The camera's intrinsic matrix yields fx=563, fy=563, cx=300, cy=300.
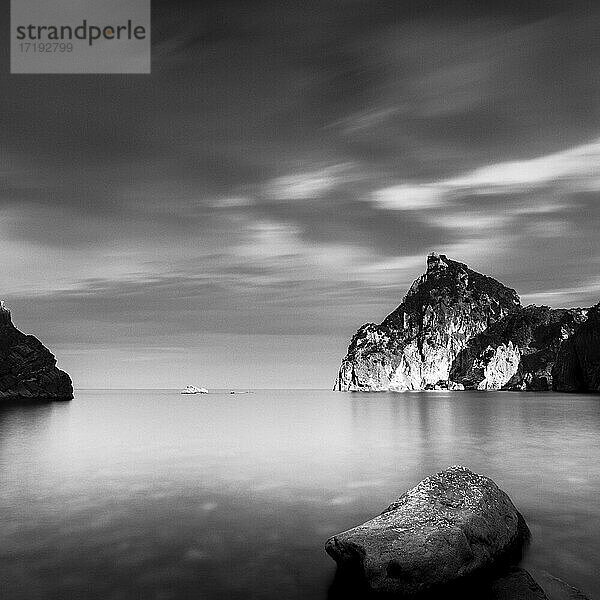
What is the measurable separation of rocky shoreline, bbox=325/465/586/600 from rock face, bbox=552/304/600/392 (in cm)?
18884

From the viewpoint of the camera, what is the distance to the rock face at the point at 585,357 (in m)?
182

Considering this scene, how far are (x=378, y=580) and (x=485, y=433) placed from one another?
1822 inches

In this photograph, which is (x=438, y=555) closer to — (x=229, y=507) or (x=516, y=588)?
(x=516, y=588)

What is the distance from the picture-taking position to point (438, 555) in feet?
38.4

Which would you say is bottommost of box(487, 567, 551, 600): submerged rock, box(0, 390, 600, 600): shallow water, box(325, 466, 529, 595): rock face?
box(0, 390, 600, 600): shallow water

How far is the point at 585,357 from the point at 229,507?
194 metres

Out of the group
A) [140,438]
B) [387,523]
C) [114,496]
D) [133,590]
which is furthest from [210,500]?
[140,438]

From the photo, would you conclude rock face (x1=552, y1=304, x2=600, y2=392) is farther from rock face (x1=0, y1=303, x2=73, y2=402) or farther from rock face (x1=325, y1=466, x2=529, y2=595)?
rock face (x1=325, y1=466, x2=529, y2=595)

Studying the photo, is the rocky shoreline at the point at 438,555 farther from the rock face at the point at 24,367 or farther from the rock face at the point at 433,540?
the rock face at the point at 24,367

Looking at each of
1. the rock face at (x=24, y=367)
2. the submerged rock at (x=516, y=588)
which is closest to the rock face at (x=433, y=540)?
the submerged rock at (x=516, y=588)

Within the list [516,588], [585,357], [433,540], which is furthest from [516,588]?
[585,357]

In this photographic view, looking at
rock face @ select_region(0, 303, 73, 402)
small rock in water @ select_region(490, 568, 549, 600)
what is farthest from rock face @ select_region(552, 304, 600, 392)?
small rock in water @ select_region(490, 568, 549, 600)

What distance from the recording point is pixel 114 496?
76.9 feet

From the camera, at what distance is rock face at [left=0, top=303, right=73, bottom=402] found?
139 m
